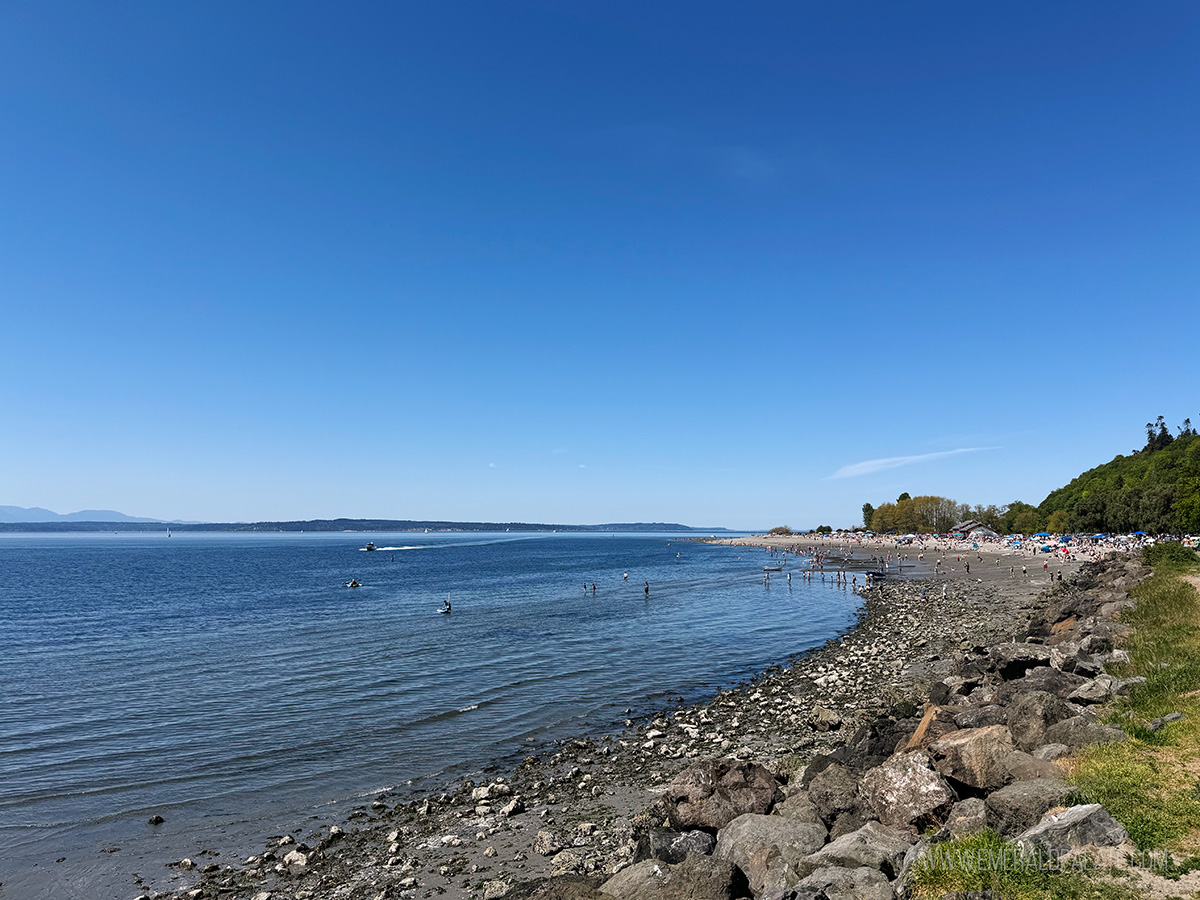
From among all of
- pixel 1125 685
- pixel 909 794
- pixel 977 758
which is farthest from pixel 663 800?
pixel 1125 685

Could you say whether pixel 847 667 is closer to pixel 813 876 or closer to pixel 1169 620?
pixel 1169 620

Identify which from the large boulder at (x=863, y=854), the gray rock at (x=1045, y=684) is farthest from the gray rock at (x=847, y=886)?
the gray rock at (x=1045, y=684)

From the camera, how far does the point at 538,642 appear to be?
1676 inches

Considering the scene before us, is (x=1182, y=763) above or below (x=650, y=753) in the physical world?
above

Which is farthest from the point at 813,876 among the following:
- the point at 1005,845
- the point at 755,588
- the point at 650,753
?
the point at 755,588

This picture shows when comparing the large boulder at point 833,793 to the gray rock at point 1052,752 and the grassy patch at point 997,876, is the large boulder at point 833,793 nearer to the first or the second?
the gray rock at point 1052,752

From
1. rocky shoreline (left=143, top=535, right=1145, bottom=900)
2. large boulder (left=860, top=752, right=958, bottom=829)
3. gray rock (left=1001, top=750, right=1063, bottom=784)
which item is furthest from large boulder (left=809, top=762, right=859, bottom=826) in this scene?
gray rock (left=1001, top=750, right=1063, bottom=784)

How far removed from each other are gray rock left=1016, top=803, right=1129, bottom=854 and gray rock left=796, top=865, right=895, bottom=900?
173 cm

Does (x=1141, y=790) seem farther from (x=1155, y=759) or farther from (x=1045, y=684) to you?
(x=1045, y=684)

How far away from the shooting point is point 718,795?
12781 millimetres

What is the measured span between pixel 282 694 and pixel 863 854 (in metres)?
28.9

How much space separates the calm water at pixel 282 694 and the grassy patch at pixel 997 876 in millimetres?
15915

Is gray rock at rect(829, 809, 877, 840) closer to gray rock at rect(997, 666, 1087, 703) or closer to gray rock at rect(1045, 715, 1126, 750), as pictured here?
gray rock at rect(1045, 715, 1126, 750)

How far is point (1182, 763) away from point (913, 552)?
496 ft
